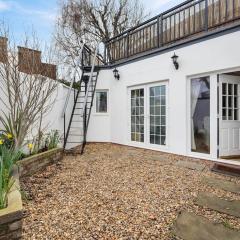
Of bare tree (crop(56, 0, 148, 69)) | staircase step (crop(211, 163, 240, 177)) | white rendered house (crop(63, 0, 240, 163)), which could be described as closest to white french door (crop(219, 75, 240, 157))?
white rendered house (crop(63, 0, 240, 163))

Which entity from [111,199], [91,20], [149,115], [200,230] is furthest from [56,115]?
[91,20]

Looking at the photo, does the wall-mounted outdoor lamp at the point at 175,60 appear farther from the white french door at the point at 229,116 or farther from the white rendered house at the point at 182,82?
the white french door at the point at 229,116

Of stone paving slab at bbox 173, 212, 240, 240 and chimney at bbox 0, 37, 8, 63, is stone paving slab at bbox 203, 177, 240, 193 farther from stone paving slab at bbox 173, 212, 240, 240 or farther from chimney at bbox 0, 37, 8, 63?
chimney at bbox 0, 37, 8, 63

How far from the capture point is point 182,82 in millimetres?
6664

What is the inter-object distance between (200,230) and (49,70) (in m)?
5.21

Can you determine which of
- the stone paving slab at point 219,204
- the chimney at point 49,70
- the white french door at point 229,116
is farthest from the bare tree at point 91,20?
the stone paving slab at point 219,204

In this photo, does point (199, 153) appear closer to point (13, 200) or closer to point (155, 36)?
Result: point (155, 36)

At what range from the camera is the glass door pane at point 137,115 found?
827 centimetres

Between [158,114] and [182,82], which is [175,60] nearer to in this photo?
[182,82]

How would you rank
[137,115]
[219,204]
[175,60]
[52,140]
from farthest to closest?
[137,115]
[175,60]
[52,140]
[219,204]

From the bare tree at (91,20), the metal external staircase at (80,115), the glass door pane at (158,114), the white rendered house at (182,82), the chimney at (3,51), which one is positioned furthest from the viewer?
the bare tree at (91,20)

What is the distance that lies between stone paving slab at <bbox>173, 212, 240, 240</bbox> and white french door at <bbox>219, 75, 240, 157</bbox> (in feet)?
11.0

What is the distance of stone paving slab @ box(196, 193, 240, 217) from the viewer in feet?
10.8

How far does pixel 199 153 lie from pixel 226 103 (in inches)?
56.5
